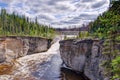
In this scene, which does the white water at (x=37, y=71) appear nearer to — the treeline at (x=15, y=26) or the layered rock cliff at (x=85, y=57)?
the layered rock cliff at (x=85, y=57)

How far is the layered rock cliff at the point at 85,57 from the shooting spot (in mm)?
30906

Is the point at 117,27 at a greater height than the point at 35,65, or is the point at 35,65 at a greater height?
the point at 117,27

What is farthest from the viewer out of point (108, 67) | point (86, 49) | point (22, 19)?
point (22, 19)

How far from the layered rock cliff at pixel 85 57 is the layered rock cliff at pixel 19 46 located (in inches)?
584

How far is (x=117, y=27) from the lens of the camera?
56.6 ft

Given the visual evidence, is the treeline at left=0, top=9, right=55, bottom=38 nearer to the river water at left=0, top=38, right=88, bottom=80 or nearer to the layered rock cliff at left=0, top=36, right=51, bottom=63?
the layered rock cliff at left=0, top=36, right=51, bottom=63

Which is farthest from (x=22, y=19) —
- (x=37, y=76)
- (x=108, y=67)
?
(x=108, y=67)

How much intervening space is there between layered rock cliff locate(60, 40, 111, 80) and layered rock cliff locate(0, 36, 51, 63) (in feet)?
48.7

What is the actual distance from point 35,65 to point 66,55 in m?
7.47

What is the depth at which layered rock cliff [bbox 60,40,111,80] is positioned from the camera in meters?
30.9

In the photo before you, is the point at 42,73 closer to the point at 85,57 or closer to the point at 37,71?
the point at 37,71

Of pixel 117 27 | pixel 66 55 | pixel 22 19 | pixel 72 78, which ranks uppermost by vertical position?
pixel 22 19

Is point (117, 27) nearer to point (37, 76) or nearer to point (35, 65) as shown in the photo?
point (37, 76)

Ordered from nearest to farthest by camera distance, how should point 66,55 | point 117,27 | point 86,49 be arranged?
point 117,27 < point 86,49 < point 66,55
